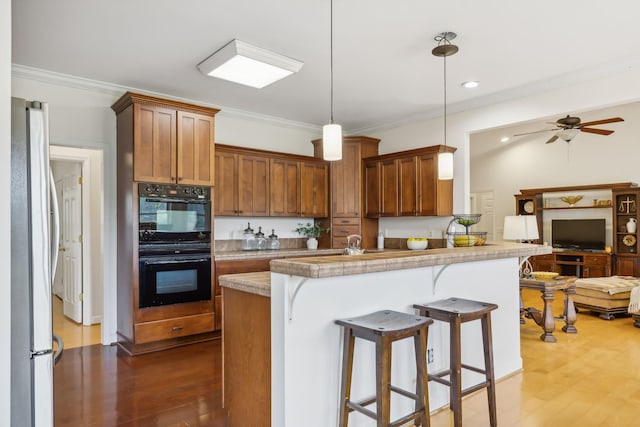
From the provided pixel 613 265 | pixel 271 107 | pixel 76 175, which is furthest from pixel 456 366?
pixel 613 265

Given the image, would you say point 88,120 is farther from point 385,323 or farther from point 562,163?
point 562,163

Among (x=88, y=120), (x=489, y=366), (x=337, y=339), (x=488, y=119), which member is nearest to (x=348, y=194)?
(x=488, y=119)

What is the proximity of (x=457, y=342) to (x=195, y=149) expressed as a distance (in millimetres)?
3156

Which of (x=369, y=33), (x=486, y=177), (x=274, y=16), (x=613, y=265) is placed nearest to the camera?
(x=274, y=16)

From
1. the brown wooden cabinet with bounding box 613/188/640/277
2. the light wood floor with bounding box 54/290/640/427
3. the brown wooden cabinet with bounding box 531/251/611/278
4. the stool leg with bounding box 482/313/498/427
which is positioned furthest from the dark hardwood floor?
the brown wooden cabinet with bounding box 613/188/640/277

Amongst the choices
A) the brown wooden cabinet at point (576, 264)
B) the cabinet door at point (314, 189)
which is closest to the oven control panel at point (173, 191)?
the cabinet door at point (314, 189)

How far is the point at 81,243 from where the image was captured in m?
5.13

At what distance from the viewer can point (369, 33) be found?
328cm

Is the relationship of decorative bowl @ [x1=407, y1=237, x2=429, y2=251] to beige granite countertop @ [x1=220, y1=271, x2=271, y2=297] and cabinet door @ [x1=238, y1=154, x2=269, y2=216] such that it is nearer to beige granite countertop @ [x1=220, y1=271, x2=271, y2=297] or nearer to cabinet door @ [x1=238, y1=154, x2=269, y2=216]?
cabinet door @ [x1=238, y1=154, x2=269, y2=216]

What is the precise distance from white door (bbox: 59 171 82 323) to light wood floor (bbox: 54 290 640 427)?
135 cm

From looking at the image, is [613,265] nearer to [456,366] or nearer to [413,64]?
[413,64]

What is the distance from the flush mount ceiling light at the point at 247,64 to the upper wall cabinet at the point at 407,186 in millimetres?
2296

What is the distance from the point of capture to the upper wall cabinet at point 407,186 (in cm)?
525

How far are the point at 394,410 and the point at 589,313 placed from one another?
4540 mm
